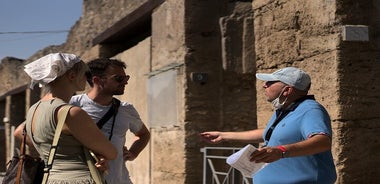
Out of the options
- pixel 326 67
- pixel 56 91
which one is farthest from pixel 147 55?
pixel 56 91

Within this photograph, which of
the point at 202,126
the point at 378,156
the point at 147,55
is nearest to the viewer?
the point at 378,156

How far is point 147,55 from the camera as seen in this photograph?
8.43m

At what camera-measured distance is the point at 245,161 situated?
2.83 m

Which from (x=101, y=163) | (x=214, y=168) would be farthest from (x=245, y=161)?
(x=214, y=168)

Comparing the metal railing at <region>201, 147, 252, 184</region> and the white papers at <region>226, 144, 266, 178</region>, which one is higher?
the white papers at <region>226, 144, 266, 178</region>

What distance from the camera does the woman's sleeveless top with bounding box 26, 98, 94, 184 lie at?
2.60m

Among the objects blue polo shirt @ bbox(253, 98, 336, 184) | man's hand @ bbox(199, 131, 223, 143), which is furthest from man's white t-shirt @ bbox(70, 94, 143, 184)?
blue polo shirt @ bbox(253, 98, 336, 184)

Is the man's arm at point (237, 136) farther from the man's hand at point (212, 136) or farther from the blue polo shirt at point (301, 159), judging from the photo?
the blue polo shirt at point (301, 159)

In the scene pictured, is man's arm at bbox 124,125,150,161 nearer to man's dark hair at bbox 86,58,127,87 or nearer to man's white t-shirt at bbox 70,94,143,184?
man's white t-shirt at bbox 70,94,143,184

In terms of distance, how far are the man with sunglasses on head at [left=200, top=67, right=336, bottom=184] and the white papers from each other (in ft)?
0.12

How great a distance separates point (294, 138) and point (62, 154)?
1.12m

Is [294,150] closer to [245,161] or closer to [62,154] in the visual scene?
[245,161]

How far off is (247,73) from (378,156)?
3.06 metres

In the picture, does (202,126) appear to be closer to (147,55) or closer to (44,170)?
(147,55)
